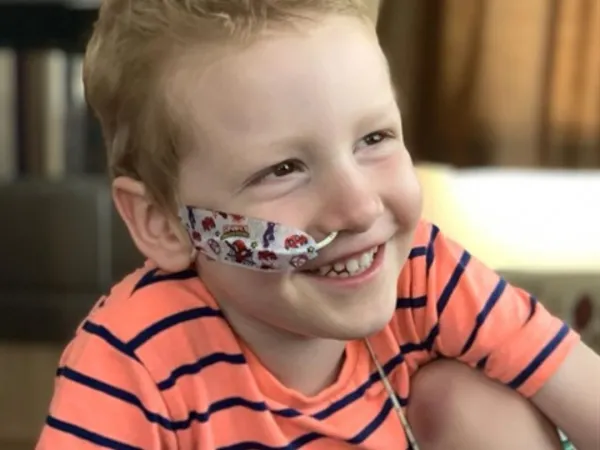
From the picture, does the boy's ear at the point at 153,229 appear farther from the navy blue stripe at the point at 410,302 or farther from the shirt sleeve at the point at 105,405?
the navy blue stripe at the point at 410,302

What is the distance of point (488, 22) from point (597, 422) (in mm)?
1130

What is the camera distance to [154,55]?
827 mm

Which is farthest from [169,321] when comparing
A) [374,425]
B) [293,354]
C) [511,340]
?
[511,340]

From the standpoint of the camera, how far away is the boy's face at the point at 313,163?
2.62 ft

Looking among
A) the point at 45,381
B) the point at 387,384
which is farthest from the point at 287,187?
the point at 45,381

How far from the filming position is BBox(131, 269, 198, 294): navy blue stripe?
940mm

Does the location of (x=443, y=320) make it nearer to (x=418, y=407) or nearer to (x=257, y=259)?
(x=418, y=407)

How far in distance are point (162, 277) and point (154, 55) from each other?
0.22 meters

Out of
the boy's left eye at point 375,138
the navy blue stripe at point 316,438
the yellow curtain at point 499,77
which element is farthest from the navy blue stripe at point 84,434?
the yellow curtain at point 499,77

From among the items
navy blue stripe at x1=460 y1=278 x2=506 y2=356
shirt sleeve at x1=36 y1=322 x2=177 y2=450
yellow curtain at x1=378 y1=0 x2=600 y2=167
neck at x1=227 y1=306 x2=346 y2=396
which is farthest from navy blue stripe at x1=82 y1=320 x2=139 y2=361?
yellow curtain at x1=378 y1=0 x2=600 y2=167

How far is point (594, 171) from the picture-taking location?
198cm

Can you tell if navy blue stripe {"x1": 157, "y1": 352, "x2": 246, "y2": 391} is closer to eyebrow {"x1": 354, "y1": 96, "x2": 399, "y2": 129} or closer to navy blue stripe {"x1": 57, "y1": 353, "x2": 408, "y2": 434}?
navy blue stripe {"x1": 57, "y1": 353, "x2": 408, "y2": 434}

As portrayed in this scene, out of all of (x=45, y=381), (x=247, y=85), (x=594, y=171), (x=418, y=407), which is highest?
(x=247, y=85)

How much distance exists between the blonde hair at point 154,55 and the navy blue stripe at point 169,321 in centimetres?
11
